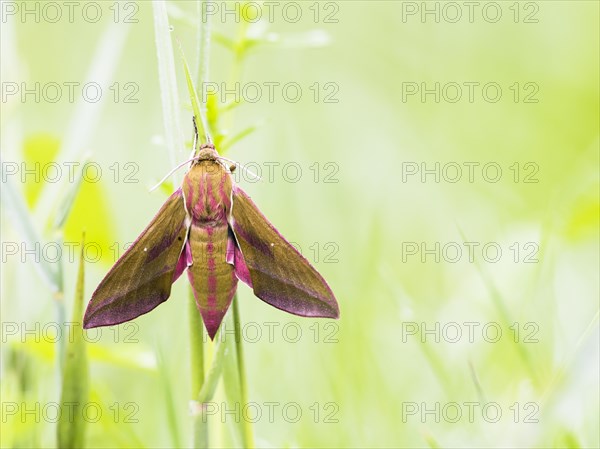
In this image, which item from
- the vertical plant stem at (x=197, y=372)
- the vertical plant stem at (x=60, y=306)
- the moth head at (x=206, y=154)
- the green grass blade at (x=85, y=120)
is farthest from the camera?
the green grass blade at (x=85, y=120)

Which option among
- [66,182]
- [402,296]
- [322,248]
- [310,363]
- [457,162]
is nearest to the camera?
[66,182]

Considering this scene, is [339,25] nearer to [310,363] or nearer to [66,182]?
[310,363]

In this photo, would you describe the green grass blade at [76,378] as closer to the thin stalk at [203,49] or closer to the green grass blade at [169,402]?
the green grass blade at [169,402]

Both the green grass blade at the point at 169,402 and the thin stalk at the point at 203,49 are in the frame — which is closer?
the thin stalk at the point at 203,49

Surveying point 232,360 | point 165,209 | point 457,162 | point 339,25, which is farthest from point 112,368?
point 339,25

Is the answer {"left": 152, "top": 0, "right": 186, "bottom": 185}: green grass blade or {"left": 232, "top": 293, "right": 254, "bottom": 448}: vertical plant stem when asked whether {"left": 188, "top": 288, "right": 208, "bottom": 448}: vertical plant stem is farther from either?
{"left": 152, "top": 0, "right": 186, "bottom": 185}: green grass blade

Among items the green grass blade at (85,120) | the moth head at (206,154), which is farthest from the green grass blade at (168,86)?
the green grass blade at (85,120)
